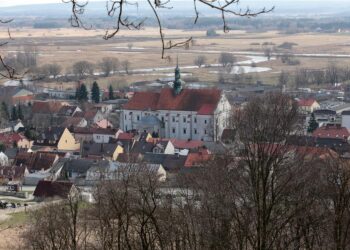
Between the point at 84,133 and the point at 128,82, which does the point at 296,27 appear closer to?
the point at 128,82

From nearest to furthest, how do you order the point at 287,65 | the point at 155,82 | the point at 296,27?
the point at 155,82 → the point at 287,65 → the point at 296,27

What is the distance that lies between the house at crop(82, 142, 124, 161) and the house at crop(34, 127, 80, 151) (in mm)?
1948

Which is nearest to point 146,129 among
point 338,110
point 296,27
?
point 338,110

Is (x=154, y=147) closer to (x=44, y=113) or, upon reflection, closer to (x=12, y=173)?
(x=12, y=173)

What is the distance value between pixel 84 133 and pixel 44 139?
2.22m

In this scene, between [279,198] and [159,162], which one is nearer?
[279,198]

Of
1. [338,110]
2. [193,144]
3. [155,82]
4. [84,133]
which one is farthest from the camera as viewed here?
[155,82]

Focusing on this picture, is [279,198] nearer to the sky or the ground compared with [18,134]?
nearer to the sky

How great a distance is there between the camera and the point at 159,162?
97.3 feet

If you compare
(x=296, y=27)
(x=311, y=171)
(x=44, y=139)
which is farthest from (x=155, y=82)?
(x=296, y=27)

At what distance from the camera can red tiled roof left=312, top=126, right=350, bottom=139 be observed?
33.1 meters

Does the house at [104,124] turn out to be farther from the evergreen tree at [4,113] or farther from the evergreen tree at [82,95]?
the evergreen tree at [82,95]

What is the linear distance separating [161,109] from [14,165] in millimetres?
10654

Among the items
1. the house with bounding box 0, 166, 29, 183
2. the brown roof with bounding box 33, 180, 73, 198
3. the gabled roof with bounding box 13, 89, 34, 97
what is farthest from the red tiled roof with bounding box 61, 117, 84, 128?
the brown roof with bounding box 33, 180, 73, 198
